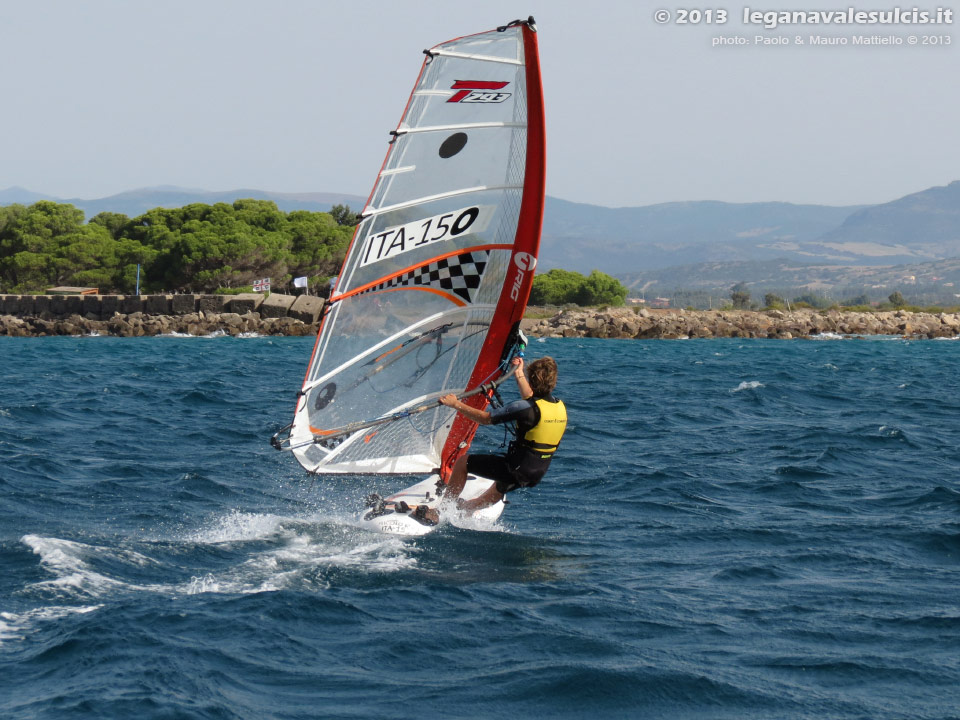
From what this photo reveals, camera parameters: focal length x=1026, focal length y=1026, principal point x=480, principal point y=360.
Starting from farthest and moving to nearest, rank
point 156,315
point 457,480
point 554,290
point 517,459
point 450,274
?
1. point 554,290
2. point 156,315
3. point 457,480
4. point 450,274
5. point 517,459

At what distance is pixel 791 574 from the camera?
8031 mm

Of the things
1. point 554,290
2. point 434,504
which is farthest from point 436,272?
point 554,290

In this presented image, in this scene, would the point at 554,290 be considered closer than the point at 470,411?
No

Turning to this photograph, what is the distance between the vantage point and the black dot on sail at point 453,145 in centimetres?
865

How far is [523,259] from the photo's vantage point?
888cm

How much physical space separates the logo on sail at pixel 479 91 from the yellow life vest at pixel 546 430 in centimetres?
253

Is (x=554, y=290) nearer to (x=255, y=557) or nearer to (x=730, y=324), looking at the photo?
(x=730, y=324)

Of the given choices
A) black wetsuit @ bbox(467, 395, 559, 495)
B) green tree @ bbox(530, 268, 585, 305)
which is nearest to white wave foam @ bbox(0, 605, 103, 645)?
black wetsuit @ bbox(467, 395, 559, 495)

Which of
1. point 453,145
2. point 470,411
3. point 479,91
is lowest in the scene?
point 470,411

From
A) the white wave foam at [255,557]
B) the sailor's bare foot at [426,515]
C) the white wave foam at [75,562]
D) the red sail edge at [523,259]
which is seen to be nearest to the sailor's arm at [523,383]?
the red sail edge at [523,259]

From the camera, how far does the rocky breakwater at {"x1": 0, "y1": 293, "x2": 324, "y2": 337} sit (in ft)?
185

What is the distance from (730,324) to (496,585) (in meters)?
65.2

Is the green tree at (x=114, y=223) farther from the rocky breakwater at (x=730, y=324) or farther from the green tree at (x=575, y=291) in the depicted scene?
the green tree at (x=575, y=291)

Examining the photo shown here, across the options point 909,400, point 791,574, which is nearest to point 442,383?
point 791,574
